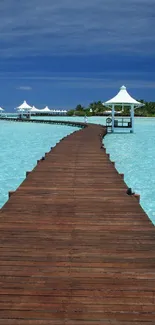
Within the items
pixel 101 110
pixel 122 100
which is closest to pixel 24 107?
pixel 122 100

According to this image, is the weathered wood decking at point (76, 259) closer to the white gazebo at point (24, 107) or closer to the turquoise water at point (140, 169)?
the turquoise water at point (140, 169)

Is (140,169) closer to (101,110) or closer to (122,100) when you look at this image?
(122,100)

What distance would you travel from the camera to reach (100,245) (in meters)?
5.59

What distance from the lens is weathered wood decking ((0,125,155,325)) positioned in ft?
12.5

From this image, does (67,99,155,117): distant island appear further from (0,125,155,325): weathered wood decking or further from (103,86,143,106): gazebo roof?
(0,125,155,325): weathered wood decking

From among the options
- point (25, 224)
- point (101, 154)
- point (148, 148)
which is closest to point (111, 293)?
point (25, 224)

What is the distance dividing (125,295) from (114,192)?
4912 mm

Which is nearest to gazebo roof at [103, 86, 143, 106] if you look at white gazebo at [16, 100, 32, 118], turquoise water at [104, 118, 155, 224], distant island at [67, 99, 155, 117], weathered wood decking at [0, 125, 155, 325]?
turquoise water at [104, 118, 155, 224]

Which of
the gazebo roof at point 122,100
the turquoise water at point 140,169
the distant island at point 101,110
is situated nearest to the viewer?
the turquoise water at point 140,169

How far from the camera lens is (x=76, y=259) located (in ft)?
16.6

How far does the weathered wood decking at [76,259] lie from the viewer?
3.80 m

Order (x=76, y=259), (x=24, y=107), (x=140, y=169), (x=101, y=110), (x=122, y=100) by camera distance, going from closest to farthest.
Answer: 1. (x=76, y=259)
2. (x=140, y=169)
3. (x=122, y=100)
4. (x=24, y=107)
5. (x=101, y=110)

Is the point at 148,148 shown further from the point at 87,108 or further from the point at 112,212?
the point at 87,108

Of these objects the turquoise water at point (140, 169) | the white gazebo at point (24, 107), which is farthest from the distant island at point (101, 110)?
the turquoise water at point (140, 169)
